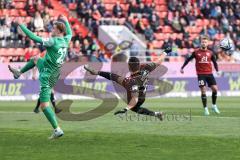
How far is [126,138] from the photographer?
15.2 meters

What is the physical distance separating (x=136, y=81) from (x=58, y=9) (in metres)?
23.7

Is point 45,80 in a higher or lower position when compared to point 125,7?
lower

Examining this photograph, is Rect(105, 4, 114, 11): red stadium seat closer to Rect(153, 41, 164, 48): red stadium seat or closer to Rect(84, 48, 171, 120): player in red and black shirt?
Rect(153, 41, 164, 48): red stadium seat

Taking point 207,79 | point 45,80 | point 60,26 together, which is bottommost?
point 207,79

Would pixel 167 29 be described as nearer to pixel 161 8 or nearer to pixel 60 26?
pixel 161 8

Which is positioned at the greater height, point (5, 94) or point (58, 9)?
point (58, 9)

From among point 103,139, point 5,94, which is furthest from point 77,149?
point 5,94

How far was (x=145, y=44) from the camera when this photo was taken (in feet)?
137

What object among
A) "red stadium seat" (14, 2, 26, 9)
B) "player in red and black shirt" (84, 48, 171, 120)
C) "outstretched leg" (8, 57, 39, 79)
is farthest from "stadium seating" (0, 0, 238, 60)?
"outstretched leg" (8, 57, 39, 79)

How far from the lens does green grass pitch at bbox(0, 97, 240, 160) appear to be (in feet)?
41.0

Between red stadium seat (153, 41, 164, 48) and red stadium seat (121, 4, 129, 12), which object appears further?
red stadium seat (121, 4, 129, 12)

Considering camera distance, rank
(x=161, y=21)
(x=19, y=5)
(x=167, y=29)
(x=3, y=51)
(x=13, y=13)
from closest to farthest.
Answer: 1. (x=3, y=51)
2. (x=13, y=13)
3. (x=19, y=5)
4. (x=167, y=29)
5. (x=161, y=21)

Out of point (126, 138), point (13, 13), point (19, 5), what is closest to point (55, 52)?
point (126, 138)

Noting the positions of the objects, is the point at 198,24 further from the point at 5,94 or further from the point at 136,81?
the point at 136,81
